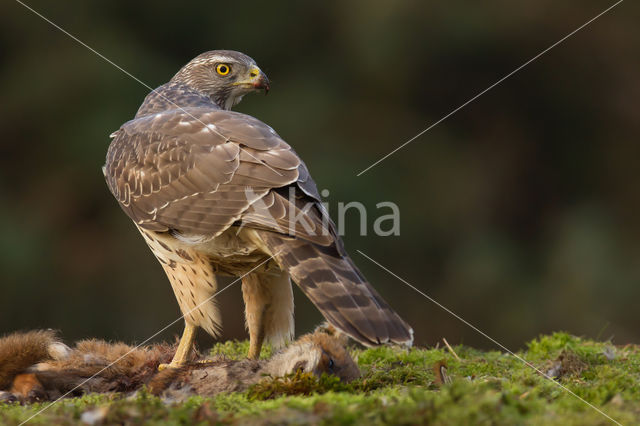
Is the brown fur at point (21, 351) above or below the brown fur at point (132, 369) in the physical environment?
above

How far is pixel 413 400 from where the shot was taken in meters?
2.75

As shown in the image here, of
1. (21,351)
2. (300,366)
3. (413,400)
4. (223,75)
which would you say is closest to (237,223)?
(300,366)

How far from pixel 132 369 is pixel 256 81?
257cm

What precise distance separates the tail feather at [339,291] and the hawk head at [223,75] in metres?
Result: 2.21

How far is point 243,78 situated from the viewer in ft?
19.3

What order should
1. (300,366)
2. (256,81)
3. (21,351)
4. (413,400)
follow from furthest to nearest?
1. (256,81)
2. (21,351)
3. (300,366)
4. (413,400)

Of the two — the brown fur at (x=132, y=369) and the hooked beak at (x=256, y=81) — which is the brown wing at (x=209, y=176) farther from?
the hooked beak at (x=256, y=81)

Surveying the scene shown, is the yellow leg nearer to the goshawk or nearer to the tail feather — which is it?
the goshawk

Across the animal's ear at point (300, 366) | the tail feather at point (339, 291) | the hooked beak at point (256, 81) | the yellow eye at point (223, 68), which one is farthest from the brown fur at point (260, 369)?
the yellow eye at point (223, 68)

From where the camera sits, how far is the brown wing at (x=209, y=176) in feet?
13.0

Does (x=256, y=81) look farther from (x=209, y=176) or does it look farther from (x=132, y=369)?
(x=132, y=369)

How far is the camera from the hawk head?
586 cm

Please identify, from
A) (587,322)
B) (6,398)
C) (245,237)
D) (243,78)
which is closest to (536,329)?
(587,322)

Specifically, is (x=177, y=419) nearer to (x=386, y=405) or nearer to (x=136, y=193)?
(x=386, y=405)
